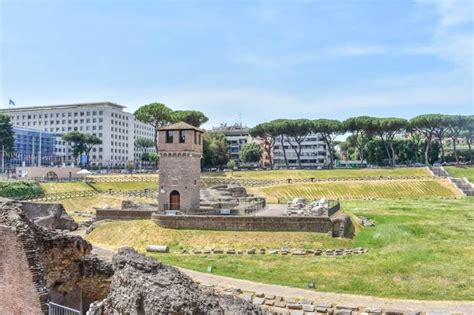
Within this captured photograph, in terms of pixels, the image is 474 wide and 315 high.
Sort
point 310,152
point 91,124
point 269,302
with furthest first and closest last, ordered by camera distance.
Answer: point 310,152
point 91,124
point 269,302

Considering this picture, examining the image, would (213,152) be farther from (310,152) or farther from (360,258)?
(360,258)

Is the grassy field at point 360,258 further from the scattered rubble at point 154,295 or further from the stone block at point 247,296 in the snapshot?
the scattered rubble at point 154,295

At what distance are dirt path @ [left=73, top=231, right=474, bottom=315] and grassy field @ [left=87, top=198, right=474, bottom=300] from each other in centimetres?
94

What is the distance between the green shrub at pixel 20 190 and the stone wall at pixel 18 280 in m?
54.8

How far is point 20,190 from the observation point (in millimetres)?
66062

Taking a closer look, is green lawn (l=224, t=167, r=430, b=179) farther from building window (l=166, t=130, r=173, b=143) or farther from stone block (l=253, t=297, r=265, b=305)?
stone block (l=253, t=297, r=265, b=305)

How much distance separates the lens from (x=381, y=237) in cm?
3769

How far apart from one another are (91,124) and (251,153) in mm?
62296

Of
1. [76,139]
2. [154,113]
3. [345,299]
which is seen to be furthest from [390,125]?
[345,299]

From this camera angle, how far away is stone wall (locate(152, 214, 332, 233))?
1447 inches

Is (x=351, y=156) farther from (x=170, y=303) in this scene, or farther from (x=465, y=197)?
(x=170, y=303)

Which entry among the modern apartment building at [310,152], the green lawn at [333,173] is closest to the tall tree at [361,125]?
the green lawn at [333,173]

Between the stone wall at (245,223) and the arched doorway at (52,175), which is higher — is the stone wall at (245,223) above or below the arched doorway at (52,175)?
below

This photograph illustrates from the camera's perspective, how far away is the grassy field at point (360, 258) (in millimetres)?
25078
